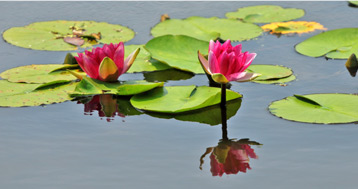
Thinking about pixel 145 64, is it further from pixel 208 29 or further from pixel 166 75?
pixel 208 29

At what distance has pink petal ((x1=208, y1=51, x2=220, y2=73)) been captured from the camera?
12.4 ft

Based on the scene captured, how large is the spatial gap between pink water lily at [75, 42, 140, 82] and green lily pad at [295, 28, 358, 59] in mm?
1763

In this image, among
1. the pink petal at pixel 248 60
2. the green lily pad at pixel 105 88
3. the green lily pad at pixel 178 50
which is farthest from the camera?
the green lily pad at pixel 178 50

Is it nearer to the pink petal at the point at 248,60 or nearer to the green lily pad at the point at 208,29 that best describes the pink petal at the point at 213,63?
the pink petal at the point at 248,60

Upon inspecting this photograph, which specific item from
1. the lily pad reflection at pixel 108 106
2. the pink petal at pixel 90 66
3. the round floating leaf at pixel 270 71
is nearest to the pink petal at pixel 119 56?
the pink petal at pixel 90 66

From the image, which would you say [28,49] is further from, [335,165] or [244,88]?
[335,165]

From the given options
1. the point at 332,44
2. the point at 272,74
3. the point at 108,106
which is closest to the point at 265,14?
the point at 332,44

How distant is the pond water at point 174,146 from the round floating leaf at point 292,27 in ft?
3.00

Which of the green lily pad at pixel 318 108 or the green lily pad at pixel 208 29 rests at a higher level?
the green lily pad at pixel 318 108

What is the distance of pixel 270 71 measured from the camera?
14.6ft

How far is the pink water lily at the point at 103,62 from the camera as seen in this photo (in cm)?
410

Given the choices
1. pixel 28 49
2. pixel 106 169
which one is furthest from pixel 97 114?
pixel 28 49

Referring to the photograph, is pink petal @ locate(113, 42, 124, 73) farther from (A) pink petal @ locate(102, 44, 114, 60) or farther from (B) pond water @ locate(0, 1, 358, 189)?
(B) pond water @ locate(0, 1, 358, 189)

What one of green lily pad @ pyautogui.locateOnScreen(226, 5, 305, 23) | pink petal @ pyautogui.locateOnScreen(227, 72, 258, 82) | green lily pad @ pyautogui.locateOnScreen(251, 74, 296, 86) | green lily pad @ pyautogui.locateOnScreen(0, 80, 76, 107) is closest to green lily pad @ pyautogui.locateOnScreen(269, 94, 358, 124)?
→ pink petal @ pyautogui.locateOnScreen(227, 72, 258, 82)
